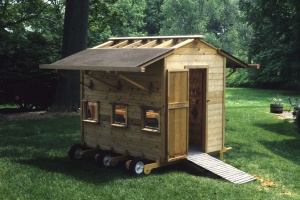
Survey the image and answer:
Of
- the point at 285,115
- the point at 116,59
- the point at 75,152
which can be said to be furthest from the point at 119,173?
the point at 285,115

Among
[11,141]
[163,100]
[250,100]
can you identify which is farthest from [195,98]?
[250,100]

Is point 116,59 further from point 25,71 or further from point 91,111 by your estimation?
point 25,71

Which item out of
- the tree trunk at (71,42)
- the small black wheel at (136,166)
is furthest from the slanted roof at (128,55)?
the tree trunk at (71,42)

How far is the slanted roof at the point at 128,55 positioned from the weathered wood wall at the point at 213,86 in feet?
1.01

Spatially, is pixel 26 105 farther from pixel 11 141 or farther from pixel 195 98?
pixel 195 98

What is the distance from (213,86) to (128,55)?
3.14 meters

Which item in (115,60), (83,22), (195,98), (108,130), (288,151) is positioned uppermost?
(83,22)

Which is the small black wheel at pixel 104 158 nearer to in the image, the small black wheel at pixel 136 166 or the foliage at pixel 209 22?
the small black wheel at pixel 136 166

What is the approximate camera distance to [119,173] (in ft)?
44.0

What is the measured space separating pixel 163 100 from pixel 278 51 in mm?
29416

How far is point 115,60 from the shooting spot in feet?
44.3

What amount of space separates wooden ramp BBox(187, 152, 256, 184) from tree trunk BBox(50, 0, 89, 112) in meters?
12.1

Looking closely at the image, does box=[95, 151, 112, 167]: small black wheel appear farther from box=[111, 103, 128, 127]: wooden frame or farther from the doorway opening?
the doorway opening

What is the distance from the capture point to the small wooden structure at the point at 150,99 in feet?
43.8
